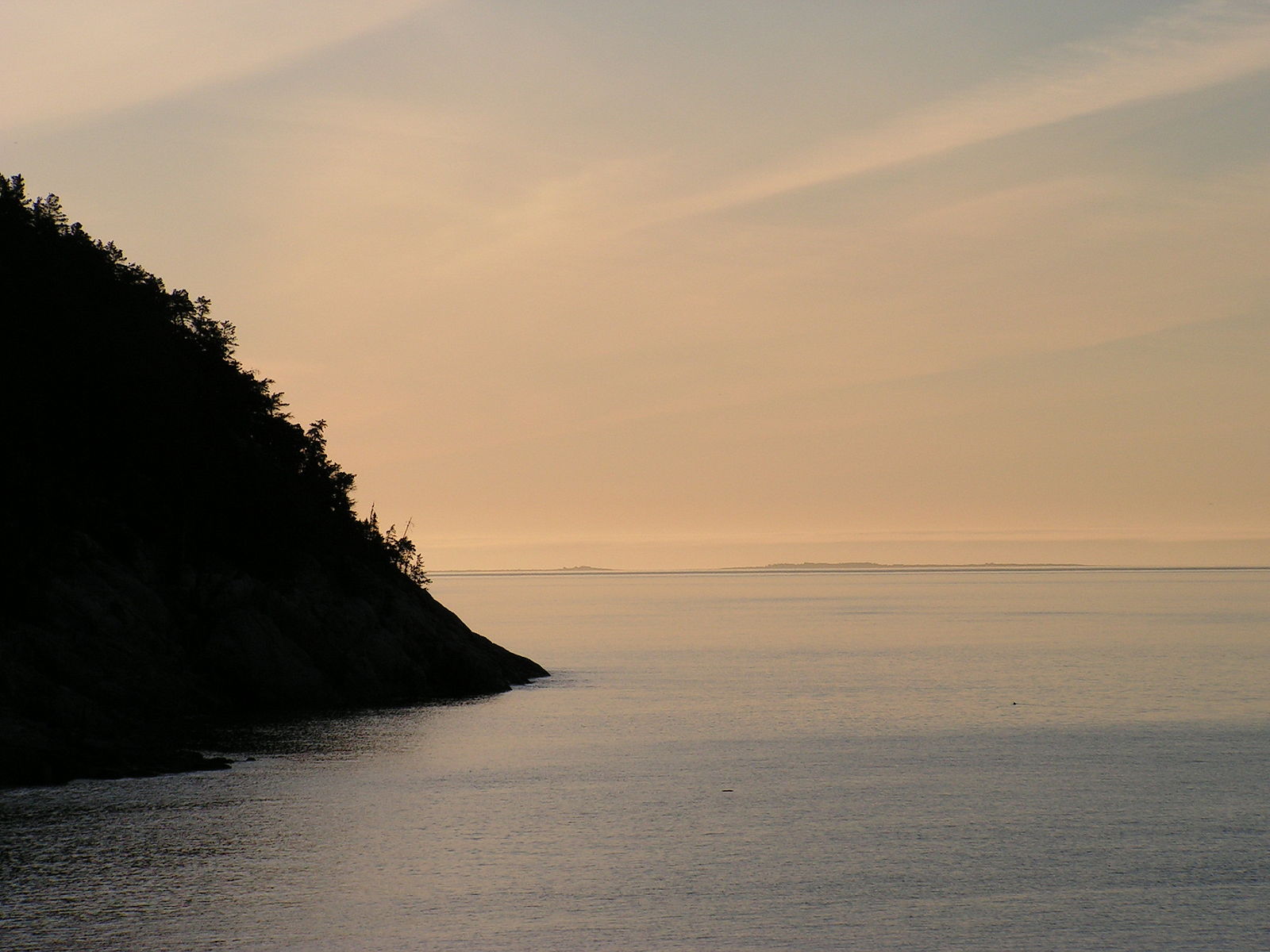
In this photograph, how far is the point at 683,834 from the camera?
32.6 m

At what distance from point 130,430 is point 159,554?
24.3 feet

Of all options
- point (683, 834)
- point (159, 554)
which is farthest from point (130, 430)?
point (683, 834)

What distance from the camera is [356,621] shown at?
218ft

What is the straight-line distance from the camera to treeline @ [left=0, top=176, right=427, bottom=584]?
2212 inches

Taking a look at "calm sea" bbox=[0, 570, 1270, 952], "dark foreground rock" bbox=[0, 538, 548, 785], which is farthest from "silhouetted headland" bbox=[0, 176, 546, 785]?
"calm sea" bbox=[0, 570, 1270, 952]

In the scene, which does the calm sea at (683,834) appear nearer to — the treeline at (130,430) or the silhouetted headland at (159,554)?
the silhouetted headland at (159,554)

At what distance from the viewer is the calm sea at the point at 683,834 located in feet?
79.0

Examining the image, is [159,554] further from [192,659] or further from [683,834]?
[683,834]

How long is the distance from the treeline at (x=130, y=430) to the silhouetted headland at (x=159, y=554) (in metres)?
0.13

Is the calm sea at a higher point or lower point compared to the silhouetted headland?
lower

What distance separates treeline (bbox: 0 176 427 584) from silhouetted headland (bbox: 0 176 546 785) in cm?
13

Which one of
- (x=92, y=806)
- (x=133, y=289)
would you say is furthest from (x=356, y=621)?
(x=92, y=806)

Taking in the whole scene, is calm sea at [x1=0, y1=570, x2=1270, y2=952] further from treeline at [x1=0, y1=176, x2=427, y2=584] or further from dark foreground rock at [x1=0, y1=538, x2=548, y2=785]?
treeline at [x1=0, y1=176, x2=427, y2=584]

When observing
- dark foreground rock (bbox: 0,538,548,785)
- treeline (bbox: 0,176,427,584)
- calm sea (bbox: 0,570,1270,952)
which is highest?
treeline (bbox: 0,176,427,584)
